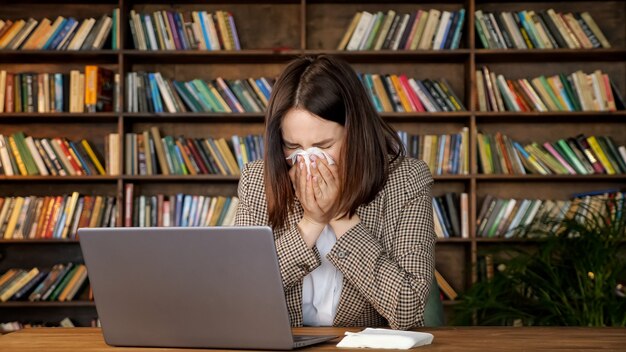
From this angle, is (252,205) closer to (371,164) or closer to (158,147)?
(371,164)

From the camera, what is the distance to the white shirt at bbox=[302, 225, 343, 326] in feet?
6.51

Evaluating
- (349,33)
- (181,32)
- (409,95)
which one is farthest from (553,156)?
(181,32)

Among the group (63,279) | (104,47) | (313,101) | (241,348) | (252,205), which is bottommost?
(63,279)

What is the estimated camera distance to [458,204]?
427 centimetres

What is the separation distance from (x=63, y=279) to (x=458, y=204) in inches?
77.8

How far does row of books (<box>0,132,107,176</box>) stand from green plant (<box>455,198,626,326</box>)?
1957 millimetres

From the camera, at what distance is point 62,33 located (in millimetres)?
4258

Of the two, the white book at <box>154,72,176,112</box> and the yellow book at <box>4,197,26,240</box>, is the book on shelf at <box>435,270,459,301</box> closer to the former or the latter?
the white book at <box>154,72,176,112</box>

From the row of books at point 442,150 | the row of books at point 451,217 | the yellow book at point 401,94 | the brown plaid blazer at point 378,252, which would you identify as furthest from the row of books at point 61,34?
the brown plaid blazer at point 378,252

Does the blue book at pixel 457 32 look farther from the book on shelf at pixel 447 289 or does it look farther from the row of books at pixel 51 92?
the row of books at pixel 51 92

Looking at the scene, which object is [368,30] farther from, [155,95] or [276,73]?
[155,95]

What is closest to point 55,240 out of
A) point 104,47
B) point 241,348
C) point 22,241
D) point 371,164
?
point 22,241

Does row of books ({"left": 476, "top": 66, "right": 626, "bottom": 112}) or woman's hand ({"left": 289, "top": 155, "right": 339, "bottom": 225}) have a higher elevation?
row of books ({"left": 476, "top": 66, "right": 626, "bottom": 112})

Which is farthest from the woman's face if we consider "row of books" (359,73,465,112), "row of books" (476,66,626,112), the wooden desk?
"row of books" (476,66,626,112)
